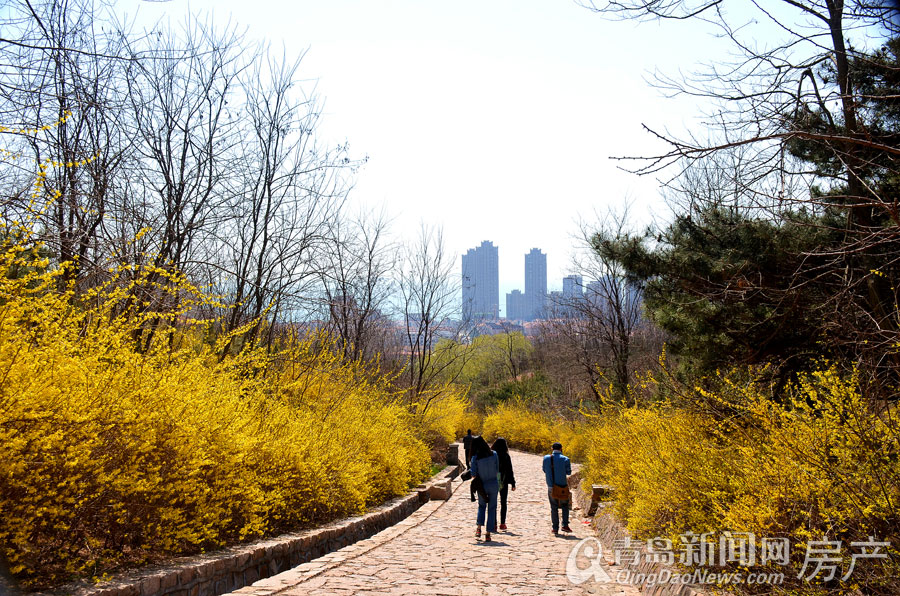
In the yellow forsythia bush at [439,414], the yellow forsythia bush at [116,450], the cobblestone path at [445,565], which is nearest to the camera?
the yellow forsythia bush at [116,450]

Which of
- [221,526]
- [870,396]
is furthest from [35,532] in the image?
[870,396]

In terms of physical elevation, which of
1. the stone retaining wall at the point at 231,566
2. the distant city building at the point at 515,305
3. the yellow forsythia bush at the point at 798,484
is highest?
the distant city building at the point at 515,305

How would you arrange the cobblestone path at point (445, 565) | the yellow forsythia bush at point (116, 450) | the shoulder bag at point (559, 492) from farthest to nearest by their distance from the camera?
the shoulder bag at point (559, 492) → the cobblestone path at point (445, 565) → the yellow forsythia bush at point (116, 450)

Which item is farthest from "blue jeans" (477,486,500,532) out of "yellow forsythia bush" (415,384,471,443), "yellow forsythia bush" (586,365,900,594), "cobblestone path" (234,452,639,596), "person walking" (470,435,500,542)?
"yellow forsythia bush" (415,384,471,443)

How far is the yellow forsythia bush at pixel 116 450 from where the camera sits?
4355 millimetres

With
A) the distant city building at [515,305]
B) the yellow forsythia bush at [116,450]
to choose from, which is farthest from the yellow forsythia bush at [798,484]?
the distant city building at [515,305]

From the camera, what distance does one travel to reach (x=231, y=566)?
5711mm

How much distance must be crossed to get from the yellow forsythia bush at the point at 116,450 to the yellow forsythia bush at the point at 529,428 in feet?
46.5

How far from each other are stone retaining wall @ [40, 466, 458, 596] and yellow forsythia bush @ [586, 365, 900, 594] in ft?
12.5

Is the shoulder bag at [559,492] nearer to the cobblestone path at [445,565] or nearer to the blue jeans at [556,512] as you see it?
the blue jeans at [556,512]

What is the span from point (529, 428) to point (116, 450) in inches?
961

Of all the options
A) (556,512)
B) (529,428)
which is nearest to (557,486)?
(556,512)

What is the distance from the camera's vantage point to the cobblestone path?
566 centimetres

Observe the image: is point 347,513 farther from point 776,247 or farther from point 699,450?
point 776,247
